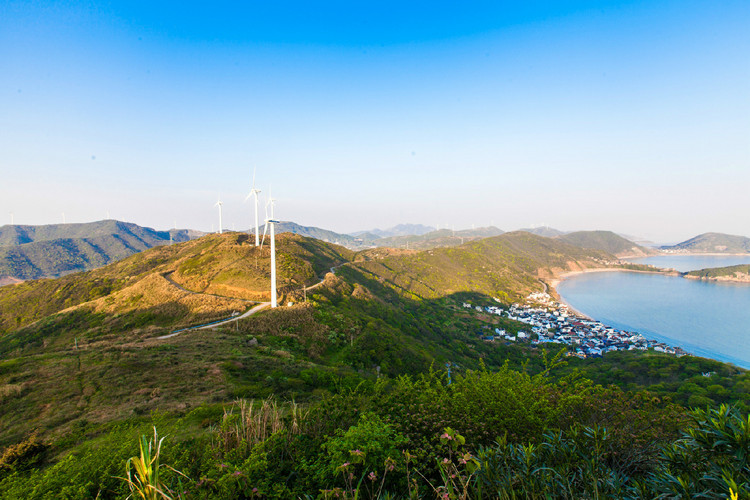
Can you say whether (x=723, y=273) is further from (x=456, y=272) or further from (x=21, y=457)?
(x=21, y=457)

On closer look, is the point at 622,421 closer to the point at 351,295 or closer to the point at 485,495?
the point at 485,495

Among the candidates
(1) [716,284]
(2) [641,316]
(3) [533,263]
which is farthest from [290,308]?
(1) [716,284]

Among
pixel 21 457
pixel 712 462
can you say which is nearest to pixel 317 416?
pixel 712 462

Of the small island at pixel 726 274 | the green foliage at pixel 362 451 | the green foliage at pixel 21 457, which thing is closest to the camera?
the green foliage at pixel 362 451

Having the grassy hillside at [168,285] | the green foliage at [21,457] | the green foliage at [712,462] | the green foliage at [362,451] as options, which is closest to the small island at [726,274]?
the grassy hillside at [168,285]

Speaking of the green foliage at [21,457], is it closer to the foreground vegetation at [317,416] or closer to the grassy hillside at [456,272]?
the foreground vegetation at [317,416]

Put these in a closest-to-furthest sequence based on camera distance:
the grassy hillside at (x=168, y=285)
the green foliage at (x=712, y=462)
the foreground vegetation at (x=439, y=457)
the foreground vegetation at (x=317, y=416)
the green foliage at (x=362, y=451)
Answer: the green foliage at (x=712, y=462)
the foreground vegetation at (x=439, y=457)
the foreground vegetation at (x=317, y=416)
the green foliage at (x=362, y=451)
the grassy hillside at (x=168, y=285)
